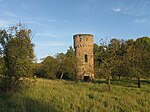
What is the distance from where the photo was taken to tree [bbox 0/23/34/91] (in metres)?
16.6

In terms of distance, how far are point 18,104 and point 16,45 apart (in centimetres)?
580

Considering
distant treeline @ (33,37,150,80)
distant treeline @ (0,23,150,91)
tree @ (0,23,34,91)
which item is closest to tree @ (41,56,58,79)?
distant treeline @ (33,37,150,80)

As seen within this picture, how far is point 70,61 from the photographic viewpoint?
43.8 meters

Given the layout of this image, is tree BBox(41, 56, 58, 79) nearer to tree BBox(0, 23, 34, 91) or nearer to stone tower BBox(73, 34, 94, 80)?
stone tower BBox(73, 34, 94, 80)

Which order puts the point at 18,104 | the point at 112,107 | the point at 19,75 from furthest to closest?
the point at 19,75 < the point at 112,107 < the point at 18,104

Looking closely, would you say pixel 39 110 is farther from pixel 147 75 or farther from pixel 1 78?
pixel 147 75

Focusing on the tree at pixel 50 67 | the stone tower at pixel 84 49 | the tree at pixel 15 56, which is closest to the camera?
the tree at pixel 15 56

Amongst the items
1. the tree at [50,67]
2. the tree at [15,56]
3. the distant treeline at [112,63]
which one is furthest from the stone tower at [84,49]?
the tree at [15,56]

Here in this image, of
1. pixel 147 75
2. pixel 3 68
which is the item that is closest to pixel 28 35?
pixel 3 68

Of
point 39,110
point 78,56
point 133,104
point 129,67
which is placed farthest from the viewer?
point 78,56

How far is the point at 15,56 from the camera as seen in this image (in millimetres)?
16703

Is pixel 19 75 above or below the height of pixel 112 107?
above

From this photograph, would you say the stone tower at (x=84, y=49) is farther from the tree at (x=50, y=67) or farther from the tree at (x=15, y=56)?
the tree at (x=15, y=56)

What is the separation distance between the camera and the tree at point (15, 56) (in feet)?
54.6
